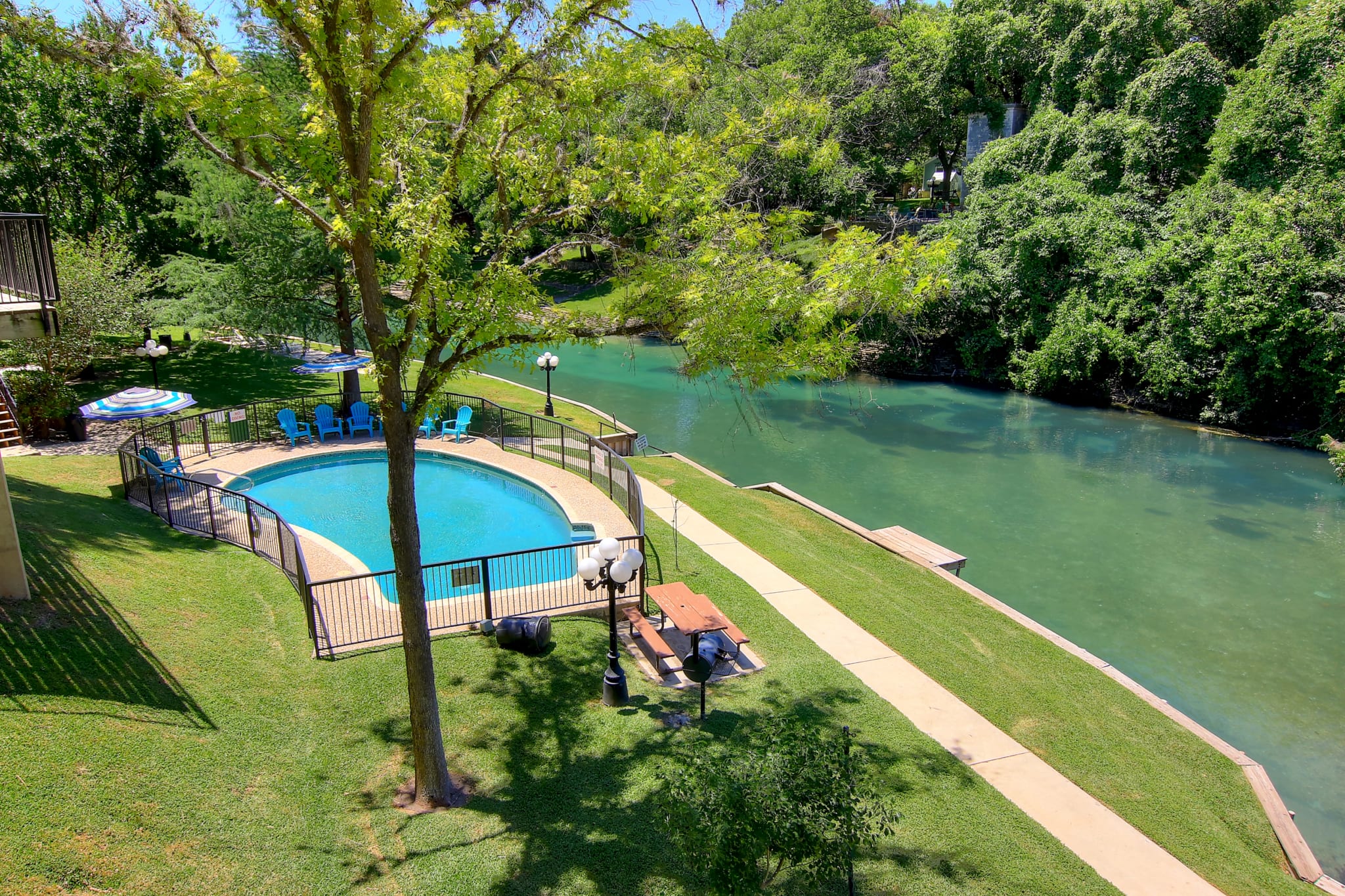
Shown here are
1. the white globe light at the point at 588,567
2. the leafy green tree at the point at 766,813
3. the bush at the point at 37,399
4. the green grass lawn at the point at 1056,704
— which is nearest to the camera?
the leafy green tree at the point at 766,813

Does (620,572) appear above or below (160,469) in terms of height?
below

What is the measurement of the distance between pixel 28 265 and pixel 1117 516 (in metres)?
22.9

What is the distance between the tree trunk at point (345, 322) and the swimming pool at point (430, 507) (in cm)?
323

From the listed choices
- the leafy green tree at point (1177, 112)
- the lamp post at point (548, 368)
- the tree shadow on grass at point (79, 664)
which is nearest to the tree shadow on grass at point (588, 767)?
the tree shadow on grass at point (79, 664)

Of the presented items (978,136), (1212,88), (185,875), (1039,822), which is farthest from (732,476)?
(978,136)

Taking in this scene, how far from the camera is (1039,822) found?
8.03 metres

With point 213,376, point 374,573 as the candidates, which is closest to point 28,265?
Answer: point 374,573

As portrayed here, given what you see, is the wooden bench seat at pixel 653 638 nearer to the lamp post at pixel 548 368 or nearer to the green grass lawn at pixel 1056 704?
the green grass lawn at pixel 1056 704

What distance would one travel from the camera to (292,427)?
2034 cm

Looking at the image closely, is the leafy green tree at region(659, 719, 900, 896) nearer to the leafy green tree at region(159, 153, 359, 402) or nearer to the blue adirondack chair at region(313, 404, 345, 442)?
the blue adirondack chair at region(313, 404, 345, 442)

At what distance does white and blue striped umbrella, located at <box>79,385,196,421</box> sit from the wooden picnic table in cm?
1139

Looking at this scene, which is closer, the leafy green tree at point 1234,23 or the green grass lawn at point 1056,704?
the green grass lawn at point 1056,704

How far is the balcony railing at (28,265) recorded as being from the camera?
7426 mm

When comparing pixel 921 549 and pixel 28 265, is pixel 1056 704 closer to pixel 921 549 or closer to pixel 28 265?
pixel 921 549
